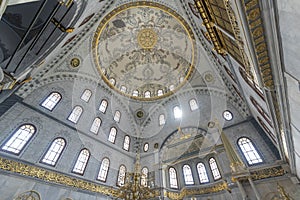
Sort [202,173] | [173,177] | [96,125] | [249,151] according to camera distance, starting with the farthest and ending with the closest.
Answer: [96,125] → [173,177] → [202,173] → [249,151]

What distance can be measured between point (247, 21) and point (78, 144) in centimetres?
1108

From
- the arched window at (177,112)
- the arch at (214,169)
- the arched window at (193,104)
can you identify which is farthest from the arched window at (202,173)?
the arched window at (193,104)

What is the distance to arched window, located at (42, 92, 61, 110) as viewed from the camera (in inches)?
378

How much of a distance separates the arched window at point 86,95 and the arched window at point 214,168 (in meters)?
11.2

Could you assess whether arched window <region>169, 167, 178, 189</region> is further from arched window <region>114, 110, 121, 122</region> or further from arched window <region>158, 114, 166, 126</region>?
arched window <region>114, 110, 121, 122</region>

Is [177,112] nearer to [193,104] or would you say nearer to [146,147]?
[193,104]

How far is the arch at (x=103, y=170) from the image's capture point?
10269 mm

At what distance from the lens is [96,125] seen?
1213 centimetres

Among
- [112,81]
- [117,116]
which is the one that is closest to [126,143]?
[117,116]

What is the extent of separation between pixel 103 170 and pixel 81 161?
1.86 metres

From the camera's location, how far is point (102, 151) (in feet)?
37.2

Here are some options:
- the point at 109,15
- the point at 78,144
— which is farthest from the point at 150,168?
the point at 109,15

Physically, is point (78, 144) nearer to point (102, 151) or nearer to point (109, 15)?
point (102, 151)

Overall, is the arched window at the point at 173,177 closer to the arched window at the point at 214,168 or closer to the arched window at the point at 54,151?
the arched window at the point at 214,168
